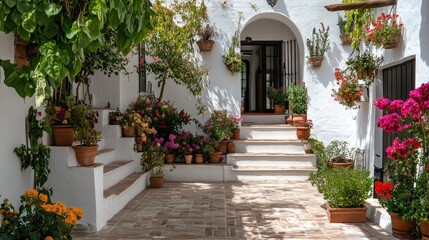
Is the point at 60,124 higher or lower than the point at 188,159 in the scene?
higher

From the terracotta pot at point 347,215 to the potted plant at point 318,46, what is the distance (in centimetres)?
523

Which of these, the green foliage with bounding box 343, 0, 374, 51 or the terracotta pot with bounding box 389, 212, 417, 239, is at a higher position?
the green foliage with bounding box 343, 0, 374, 51

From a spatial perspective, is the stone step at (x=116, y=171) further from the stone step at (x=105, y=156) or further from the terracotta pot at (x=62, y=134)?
the terracotta pot at (x=62, y=134)

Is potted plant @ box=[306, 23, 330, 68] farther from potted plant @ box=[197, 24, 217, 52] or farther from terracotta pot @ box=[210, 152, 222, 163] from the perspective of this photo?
terracotta pot @ box=[210, 152, 222, 163]

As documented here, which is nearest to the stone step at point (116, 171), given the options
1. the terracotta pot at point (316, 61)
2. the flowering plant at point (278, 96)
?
the terracotta pot at point (316, 61)

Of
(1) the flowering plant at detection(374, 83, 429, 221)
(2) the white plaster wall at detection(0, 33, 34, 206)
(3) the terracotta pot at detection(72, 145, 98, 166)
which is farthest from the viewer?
(3) the terracotta pot at detection(72, 145, 98, 166)

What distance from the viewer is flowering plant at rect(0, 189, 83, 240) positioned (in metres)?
3.99

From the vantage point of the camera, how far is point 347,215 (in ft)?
20.2

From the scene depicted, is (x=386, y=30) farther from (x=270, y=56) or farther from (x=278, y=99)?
(x=270, y=56)

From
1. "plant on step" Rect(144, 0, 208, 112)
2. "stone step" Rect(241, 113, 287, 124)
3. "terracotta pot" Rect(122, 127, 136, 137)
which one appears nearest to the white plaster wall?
"terracotta pot" Rect(122, 127, 136, 137)

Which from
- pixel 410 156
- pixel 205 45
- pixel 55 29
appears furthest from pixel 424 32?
pixel 205 45

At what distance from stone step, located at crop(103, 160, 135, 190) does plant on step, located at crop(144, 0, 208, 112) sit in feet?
8.22

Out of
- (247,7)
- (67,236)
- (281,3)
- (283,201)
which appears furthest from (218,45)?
(67,236)

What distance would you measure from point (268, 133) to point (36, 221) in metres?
7.28
